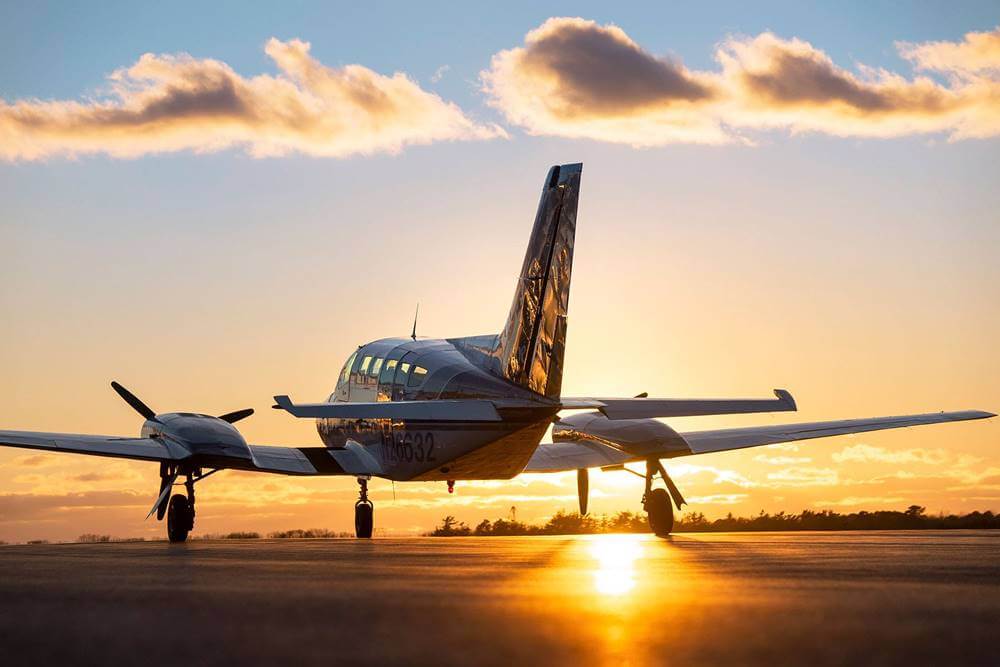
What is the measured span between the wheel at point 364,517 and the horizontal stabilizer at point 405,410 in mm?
6999

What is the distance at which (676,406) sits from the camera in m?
25.1

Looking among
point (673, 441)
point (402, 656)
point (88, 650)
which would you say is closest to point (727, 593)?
point (402, 656)

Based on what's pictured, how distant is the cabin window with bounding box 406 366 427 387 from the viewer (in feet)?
94.2

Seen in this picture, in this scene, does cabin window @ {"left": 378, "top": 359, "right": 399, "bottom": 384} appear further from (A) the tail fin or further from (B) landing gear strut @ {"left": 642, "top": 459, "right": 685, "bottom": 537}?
(B) landing gear strut @ {"left": 642, "top": 459, "right": 685, "bottom": 537}

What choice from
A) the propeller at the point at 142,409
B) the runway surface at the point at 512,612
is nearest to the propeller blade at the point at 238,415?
the propeller at the point at 142,409

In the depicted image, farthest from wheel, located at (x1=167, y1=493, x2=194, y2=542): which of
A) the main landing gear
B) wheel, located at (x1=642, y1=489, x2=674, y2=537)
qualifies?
wheel, located at (x1=642, y1=489, x2=674, y2=537)

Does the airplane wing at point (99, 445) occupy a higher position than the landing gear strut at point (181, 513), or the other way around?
the airplane wing at point (99, 445)

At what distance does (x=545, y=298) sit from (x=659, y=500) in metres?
5.73

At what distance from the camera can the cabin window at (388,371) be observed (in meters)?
30.2

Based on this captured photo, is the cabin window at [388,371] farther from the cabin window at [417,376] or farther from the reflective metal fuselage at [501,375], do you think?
the cabin window at [417,376]

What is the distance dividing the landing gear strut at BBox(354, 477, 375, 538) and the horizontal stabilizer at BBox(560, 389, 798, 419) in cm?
836

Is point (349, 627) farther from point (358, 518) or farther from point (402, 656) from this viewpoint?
point (358, 518)

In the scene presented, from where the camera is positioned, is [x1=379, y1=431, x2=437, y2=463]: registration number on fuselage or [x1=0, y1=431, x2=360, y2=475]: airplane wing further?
[x1=379, y1=431, x2=437, y2=463]: registration number on fuselage

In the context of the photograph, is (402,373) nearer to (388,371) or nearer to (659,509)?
(388,371)
